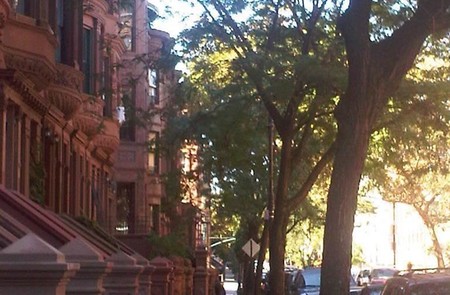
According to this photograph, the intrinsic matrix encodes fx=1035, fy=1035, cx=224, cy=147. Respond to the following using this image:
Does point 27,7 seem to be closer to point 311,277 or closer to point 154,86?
point 154,86

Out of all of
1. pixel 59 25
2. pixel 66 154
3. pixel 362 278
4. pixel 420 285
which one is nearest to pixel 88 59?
pixel 66 154

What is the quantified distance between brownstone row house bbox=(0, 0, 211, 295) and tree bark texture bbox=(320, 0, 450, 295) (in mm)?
2632

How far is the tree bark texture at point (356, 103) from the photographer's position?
1311 cm

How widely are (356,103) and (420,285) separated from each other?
95.9 inches

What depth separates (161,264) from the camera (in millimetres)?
23234

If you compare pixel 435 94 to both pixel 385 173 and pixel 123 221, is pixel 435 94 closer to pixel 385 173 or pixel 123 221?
pixel 385 173

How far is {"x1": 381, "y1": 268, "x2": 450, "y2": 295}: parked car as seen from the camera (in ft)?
42.2

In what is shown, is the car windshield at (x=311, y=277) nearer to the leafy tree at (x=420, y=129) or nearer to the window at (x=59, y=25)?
the leafy tree at (x=420, y=129)

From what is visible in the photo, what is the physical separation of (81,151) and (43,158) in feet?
17.4

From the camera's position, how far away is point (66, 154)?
83.6 ft

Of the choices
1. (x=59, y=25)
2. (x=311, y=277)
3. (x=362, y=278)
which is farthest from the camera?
(x=362, y=278)

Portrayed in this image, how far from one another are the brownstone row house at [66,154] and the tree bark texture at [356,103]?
2.63 metres

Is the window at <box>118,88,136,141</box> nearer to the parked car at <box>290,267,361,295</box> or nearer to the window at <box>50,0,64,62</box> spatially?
the window at <box>50,0,64,62</box>

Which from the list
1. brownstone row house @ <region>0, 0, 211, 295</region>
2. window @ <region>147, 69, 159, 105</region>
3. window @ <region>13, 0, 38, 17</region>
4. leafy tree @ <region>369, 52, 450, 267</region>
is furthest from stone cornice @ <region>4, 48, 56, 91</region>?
leafy tree @ <region>369, 52, 450, 267</region>
